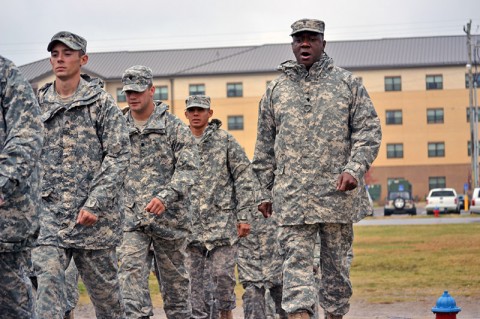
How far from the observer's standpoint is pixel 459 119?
102 meters

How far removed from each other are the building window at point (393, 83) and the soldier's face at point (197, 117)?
86916 millimetres

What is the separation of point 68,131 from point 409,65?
299ft

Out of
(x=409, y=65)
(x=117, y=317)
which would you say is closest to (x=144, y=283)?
(x=117, y=317)

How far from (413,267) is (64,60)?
15.1 m

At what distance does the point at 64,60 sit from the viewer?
984cm

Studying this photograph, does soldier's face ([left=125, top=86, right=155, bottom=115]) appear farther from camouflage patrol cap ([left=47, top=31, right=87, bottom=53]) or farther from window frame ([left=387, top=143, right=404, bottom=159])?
window frame ([left=387, top=143, right=404, bottom=159])

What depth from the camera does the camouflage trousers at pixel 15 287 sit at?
750cm

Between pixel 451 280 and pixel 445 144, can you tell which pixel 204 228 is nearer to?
pixel 451 280

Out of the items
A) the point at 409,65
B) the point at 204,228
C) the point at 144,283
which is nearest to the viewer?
the point at 144,283

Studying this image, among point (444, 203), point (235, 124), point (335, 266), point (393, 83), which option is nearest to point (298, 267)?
point (335, 266)

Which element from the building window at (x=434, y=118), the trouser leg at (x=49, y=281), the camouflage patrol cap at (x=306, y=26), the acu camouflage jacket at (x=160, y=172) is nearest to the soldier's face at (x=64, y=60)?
the trouser leg at (x=49, y=281)

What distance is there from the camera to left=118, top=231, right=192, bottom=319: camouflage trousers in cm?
1146

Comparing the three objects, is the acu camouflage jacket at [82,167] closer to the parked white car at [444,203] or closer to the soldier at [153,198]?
the soldier at [153,198]

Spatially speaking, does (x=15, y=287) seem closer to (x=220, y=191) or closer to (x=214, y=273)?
(x=214, y=273)
